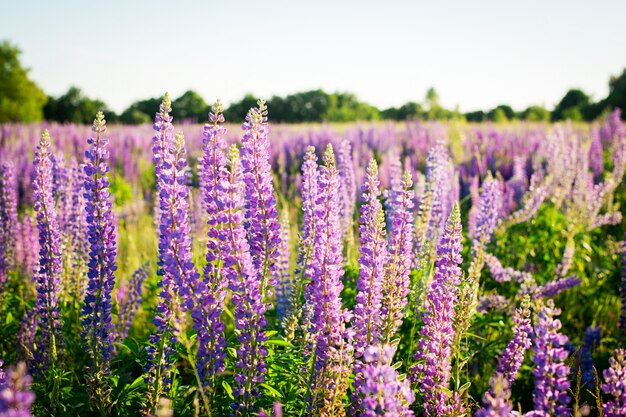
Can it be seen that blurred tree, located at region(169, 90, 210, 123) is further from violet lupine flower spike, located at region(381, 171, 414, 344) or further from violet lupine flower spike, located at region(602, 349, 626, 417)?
violet lupine flower spike, located at region(602, 349, 626, 417)

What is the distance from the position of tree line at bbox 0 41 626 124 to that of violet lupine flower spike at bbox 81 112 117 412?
27338 millimetres

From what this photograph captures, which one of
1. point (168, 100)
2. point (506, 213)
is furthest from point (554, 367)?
point (506, 213)

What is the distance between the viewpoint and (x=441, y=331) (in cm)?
231

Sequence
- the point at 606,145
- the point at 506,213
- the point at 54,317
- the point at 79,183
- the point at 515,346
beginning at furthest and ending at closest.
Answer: the point at 606,145
the point at 506,213
the point at 79,183
the point at 54,317
the point at 515,346

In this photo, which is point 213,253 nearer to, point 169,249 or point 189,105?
point 169,249

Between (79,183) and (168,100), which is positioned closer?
(168,100)

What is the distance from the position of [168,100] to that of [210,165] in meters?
0.36

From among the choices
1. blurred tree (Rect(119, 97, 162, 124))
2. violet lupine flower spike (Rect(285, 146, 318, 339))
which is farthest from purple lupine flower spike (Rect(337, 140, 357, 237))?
blurred tree (Rect(119, 97, 162, 124))

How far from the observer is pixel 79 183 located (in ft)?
12.2

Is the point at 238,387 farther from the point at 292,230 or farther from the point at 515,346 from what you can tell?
the point at 292,230

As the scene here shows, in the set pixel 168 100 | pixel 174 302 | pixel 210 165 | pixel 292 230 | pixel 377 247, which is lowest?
pixel 292 230

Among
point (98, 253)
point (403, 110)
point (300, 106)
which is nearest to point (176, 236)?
point (98, 253)

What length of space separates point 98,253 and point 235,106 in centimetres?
6024

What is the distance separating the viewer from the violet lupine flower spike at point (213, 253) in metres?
2.03
